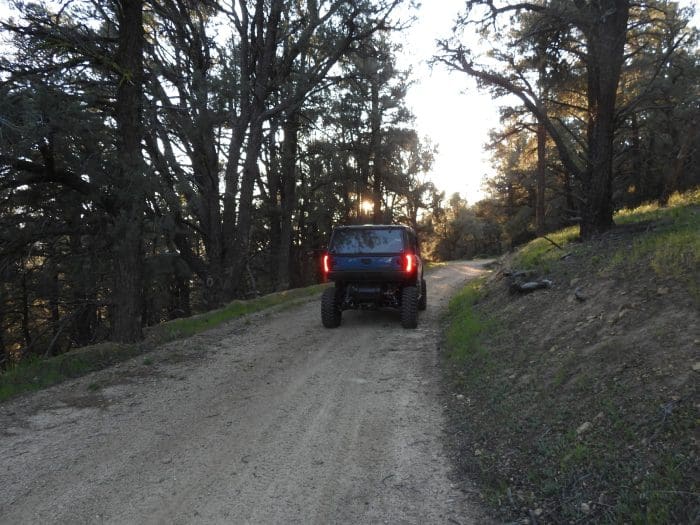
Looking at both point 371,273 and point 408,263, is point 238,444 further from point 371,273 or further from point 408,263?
point 408,263

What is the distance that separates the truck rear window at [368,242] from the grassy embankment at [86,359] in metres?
3.55

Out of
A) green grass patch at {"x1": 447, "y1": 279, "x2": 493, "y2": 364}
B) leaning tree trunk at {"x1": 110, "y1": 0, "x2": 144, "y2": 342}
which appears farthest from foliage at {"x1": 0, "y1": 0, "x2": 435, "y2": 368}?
green grass patch at {"x1": 447, "y1": 279, "x2": 493, "y2": 364}

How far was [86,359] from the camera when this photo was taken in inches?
298

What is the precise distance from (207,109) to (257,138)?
9.45 ft

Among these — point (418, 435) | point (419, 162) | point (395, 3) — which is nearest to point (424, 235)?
point (419, 162)

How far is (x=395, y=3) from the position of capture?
14156 mm

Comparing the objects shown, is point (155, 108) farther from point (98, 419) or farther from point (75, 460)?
point (75, 460)

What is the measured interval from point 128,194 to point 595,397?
8.57m

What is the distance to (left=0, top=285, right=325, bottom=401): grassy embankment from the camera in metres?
6.65

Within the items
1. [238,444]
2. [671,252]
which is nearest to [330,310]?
[238,444]

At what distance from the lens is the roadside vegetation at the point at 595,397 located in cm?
299

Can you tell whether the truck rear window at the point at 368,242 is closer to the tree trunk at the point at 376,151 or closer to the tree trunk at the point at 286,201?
the tree trunk at the point at 286,201

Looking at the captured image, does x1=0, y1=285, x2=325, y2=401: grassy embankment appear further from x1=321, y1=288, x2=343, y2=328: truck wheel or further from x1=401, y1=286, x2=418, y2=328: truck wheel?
x1=401, y1=286, x2=418, y2=328: truck wheel

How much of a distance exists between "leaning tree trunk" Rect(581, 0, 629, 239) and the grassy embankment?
9080mm
